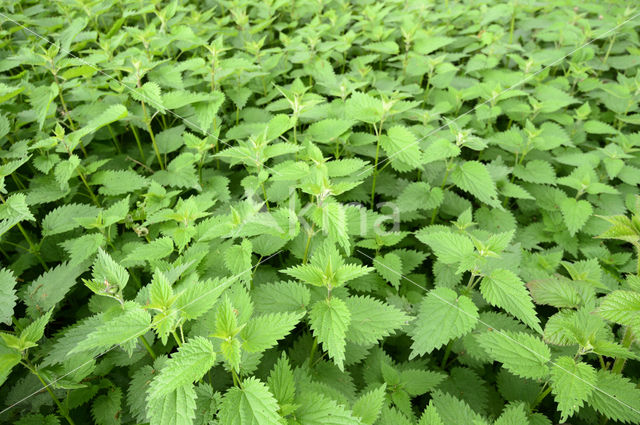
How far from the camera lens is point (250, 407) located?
1190 mm

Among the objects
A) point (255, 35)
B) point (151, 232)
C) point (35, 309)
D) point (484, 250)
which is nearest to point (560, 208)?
point (484, 250)

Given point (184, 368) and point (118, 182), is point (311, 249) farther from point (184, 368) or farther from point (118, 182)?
point (118, 182)

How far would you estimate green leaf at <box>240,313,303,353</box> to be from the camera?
4.18ft

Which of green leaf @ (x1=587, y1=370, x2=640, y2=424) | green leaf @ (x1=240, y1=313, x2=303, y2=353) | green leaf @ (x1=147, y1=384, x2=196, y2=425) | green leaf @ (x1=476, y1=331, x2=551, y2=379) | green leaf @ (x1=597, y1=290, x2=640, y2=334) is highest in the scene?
green leaf @ (x1=240, y1=313, x2=303, y2=353)

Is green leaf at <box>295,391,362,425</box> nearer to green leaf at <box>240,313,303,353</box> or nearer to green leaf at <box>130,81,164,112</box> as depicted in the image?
green leaf at <box>240,313,303,353</box>

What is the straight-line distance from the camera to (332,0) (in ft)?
15.6

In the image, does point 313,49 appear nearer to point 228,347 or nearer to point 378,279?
point 378,279

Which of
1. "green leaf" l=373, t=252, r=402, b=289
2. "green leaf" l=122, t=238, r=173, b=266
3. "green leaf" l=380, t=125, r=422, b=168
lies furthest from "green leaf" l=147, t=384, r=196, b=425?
"green leaf" l=380, t=125, r=422, b=168

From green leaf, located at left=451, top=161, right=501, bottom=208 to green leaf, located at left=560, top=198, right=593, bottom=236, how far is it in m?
0.60

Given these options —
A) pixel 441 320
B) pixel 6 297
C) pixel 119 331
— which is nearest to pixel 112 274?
pixel 119 331

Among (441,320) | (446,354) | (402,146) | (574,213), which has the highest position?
(402,146)

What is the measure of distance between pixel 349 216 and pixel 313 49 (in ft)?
7.18

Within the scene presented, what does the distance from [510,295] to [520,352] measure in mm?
241

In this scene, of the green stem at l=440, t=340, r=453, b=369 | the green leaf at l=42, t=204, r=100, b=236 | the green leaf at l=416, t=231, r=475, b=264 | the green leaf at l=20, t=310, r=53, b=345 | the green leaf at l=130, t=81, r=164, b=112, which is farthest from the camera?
the green leaf at l=130, t=81, r=164, b=112
